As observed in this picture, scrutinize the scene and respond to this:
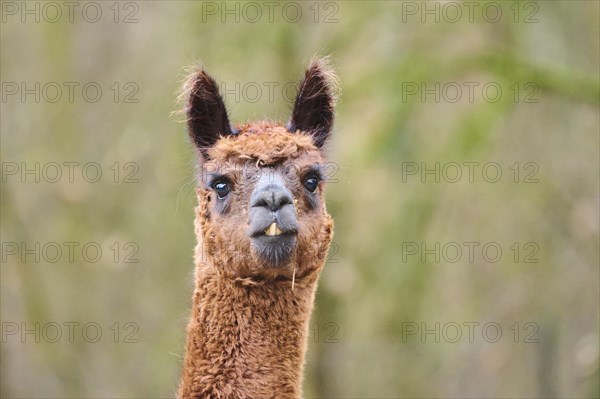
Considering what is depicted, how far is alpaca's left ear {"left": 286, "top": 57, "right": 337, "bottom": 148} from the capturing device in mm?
6648

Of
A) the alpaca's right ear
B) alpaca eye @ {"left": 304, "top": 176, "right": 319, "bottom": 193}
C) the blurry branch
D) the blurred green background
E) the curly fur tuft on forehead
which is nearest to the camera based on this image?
the curly fur tuft on forehead

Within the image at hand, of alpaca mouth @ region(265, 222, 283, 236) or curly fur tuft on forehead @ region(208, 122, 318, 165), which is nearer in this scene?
alpaca mouth @ region(265, 222, 283, 236)

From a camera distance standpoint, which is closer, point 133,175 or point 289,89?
point 289,89

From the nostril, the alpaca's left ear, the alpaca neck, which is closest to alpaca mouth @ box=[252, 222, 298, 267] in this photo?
the nostril

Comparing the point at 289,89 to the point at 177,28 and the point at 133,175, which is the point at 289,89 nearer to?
the point at 177,28

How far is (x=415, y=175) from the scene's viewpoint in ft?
41.5

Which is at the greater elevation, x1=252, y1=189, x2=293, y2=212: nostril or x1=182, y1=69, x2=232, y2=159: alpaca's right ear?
x1=182, y1=69, x2=232, y2=159: alpaca's right ear

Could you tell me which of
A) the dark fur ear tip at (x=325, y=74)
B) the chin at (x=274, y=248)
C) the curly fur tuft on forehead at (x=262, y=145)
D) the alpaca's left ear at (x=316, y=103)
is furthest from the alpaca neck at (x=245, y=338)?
the dark fur ear tip at (x=325, y=74)

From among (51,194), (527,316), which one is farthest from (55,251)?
(527,316)

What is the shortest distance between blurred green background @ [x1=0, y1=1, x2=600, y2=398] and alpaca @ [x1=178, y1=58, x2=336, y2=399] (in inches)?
165

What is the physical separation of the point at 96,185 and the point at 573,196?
6.63m

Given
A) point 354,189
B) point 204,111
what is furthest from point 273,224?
point 354,189

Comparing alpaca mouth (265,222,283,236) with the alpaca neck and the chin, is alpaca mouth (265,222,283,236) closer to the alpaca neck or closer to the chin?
the chin

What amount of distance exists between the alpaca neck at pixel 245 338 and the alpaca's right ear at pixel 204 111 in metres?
0.94
